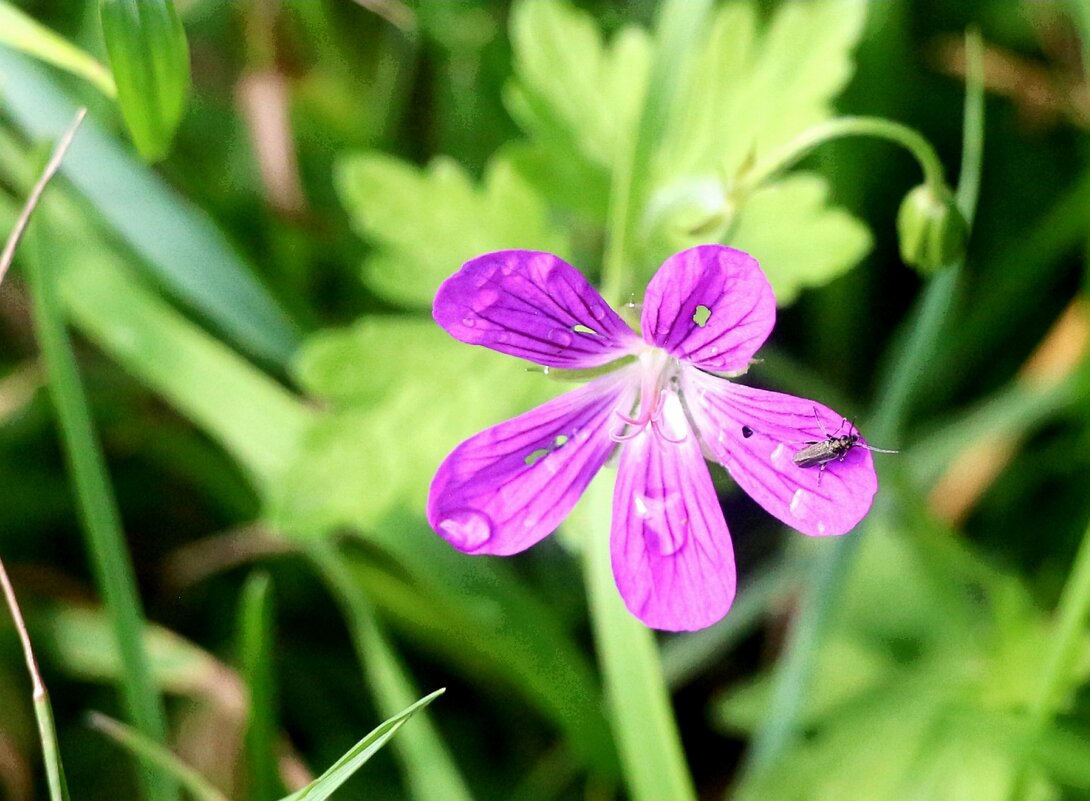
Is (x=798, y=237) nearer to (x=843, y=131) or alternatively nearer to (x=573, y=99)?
(x=843, y=131)

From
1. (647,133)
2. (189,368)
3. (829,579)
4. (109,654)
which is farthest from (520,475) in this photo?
(109,654)

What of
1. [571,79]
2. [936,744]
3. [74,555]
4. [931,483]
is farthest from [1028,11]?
[74,555]

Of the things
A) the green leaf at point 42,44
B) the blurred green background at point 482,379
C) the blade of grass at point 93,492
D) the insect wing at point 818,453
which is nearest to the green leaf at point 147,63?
the blurred green background at point 482,379

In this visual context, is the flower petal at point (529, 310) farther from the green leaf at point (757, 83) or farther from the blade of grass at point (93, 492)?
the blade of grass at point (93, 492)

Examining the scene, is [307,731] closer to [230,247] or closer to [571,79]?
[230,247]

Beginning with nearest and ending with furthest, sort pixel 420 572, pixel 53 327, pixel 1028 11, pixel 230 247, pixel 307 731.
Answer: pixel 53 327, pixel 420 572, pixel 230 247, pixel 307 731, pixel 1028 11

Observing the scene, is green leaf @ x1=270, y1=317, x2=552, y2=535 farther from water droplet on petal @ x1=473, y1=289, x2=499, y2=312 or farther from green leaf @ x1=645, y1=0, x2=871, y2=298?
water droplet on petal @ x1=473, y1=289, x2=499, y2=312

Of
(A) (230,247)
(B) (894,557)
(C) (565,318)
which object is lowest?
(B) (894,557)
